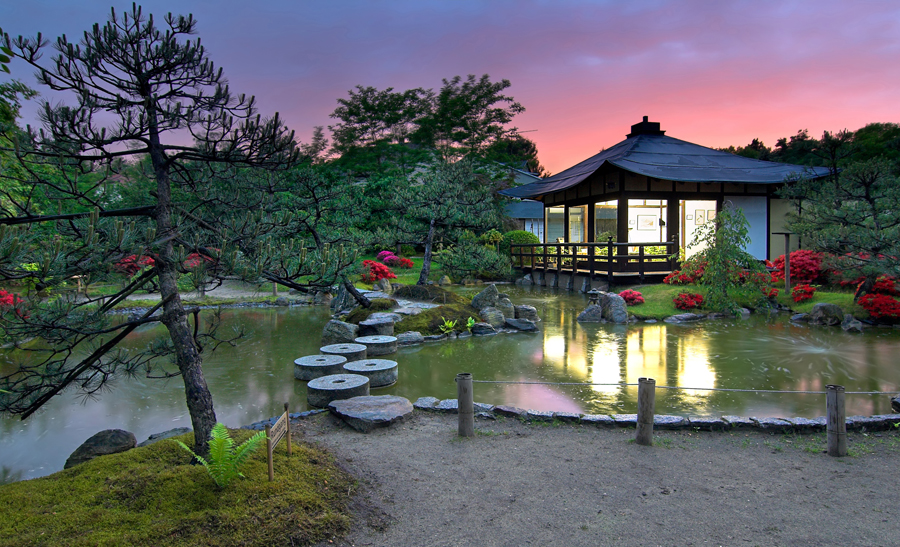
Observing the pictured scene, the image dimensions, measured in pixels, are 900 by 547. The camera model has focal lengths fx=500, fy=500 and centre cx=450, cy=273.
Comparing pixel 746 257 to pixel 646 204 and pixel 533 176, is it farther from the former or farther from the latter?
pixel 533 176

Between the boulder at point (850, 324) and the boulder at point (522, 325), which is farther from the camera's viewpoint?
the boulder at point (522, 325)

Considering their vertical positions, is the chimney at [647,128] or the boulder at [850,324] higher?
the chimney at [647,128]

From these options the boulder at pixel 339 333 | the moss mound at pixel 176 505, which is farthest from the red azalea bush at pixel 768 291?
the moss mound at pixel 176 505

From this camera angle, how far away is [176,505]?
9.98 feet

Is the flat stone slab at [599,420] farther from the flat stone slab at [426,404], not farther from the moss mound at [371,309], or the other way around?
the moss mound at [371,309]

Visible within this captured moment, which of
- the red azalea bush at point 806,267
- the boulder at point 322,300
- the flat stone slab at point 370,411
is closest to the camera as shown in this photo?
the flat stone slab at point 370,411

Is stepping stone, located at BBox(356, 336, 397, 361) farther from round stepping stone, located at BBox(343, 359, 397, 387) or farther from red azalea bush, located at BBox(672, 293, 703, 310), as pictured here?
red azalea bush, located at BBox(672, 293, 703, 310)

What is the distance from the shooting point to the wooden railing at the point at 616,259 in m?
15.1

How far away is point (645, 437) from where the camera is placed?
14.3 ft

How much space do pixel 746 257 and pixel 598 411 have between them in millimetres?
8135

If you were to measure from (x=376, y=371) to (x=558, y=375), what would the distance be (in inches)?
99.4

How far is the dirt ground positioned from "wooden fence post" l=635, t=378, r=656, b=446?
94 mm

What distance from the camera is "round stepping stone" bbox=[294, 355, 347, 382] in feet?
22.1

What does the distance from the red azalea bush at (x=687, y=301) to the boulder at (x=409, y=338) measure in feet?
20.9
